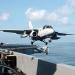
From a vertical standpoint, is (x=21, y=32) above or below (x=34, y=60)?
above

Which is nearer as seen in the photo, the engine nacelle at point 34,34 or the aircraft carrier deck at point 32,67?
the aircraft carrier deck at point 32,67

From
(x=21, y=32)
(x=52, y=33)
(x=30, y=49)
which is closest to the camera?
(x=52, y=33)

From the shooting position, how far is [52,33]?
120 feet

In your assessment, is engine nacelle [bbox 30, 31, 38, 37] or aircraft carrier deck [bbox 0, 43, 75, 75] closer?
aircraft carrier deck [bbox 0, 43, 75, 75]

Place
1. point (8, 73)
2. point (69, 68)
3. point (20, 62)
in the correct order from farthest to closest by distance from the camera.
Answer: point (20, 62), point (8, 73), point (69, 68)

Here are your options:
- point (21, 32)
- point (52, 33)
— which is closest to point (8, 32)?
point (21, 32)

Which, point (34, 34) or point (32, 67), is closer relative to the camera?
point (32, 67)

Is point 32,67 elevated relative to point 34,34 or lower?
lower

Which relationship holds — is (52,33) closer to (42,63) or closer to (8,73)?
(42,63)

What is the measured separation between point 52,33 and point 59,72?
19735 mm

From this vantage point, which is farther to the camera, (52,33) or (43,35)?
(43,35)

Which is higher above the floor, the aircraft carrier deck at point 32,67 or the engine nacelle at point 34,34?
the engine nacelle at point 34,34

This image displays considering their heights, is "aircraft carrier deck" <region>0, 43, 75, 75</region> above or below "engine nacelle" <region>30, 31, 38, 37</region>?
below

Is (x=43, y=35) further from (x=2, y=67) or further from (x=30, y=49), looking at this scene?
(x=30, y=49)
